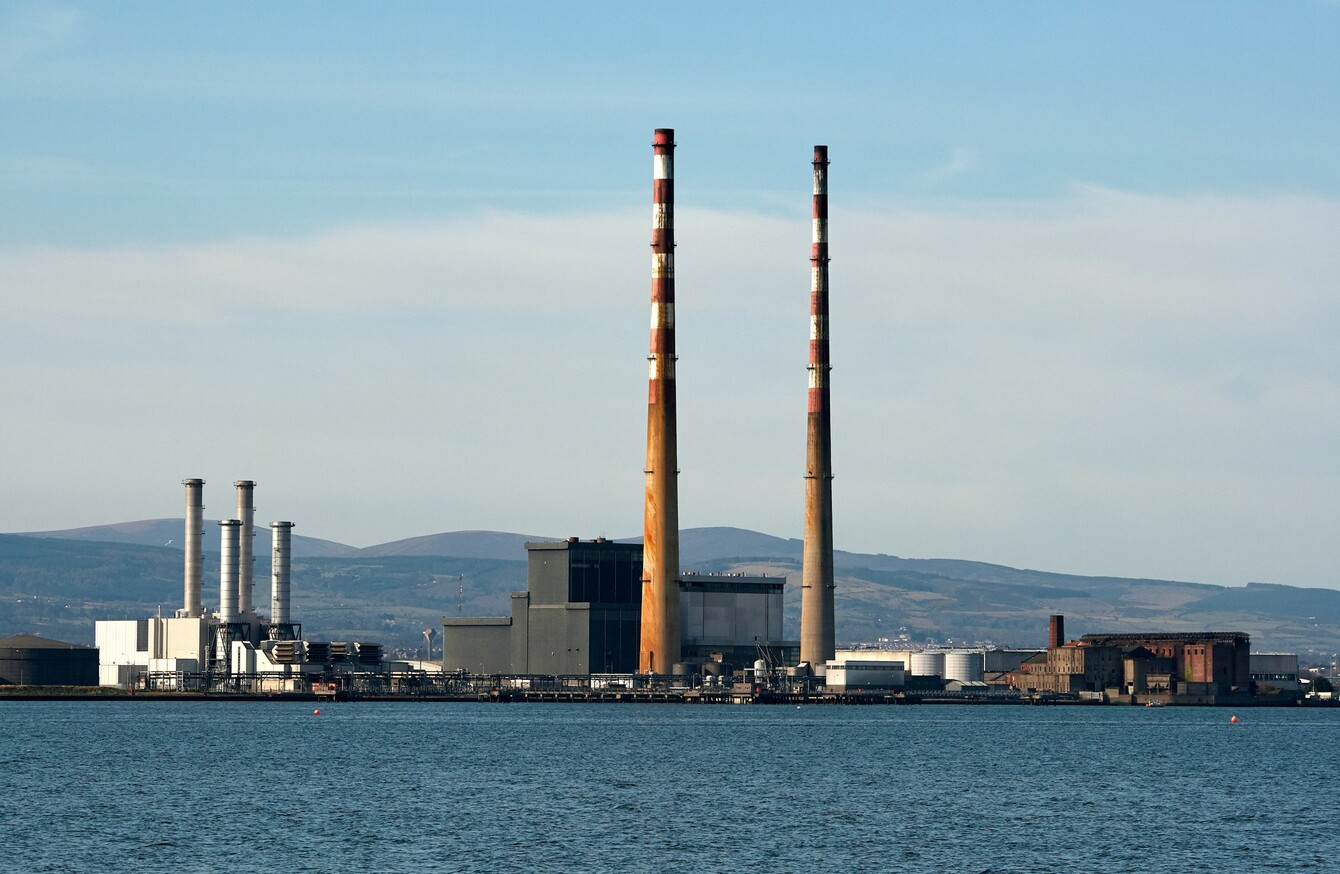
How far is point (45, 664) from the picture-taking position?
618ft

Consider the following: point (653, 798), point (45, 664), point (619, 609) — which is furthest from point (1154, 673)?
point (653, 798)

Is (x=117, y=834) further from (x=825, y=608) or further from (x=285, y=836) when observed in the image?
(x=825, y=608)

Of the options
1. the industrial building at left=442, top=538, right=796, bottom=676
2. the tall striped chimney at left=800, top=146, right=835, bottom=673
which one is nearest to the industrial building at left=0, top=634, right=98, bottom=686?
the industrial building at left=442, top=538, right=796, bottom=676

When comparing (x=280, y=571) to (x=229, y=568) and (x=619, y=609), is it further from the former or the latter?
(x=619, y=609)

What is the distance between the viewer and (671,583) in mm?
→ 151250

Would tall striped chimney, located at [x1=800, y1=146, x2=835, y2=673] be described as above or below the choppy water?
above

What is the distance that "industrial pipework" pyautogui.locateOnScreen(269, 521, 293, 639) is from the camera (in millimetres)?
182875

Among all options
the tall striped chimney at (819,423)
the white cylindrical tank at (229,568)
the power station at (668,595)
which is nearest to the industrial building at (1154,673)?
the power station at (668,595)

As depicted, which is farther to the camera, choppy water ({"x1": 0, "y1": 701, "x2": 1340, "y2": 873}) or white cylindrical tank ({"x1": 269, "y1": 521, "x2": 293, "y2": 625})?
white cylindrical tank ({"x1": 269, "y1": 521, "x2": 293, "y2": 625})

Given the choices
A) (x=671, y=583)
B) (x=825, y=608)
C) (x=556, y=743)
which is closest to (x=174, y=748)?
(x=556, y=743)

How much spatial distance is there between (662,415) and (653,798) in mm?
71064

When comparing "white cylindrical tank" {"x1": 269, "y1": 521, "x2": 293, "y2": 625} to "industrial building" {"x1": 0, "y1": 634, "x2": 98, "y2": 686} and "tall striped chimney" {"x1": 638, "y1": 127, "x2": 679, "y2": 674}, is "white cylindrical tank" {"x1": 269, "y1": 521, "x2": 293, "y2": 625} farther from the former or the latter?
"tall striped chimney" {"x1": 638, "y1": 127, "x2": 679, "y2": 674}

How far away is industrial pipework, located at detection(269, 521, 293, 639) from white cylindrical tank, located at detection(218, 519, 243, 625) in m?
3.35

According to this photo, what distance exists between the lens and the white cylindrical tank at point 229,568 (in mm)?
178500
